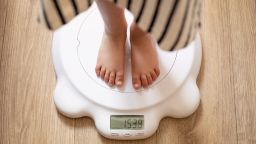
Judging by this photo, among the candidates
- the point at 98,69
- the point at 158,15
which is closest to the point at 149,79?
the point at 98,69

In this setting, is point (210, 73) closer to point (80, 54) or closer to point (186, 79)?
point (186, 79)

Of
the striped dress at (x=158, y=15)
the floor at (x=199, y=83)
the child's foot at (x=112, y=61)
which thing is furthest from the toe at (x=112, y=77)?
the striped dress at (x=158, y=15)

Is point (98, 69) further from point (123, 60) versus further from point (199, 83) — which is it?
point (199, 83)

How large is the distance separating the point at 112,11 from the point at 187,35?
0.74ft

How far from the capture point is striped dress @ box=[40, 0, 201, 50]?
581 mm

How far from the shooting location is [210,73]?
101cm

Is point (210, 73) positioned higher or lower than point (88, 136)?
higher

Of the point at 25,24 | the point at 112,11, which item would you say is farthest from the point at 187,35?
the point at 25,24

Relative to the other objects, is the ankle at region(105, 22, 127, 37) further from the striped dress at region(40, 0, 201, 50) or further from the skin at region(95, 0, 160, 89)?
the striped dress at region(40, 0, 201, 50)

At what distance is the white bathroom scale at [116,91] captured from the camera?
3.01ft

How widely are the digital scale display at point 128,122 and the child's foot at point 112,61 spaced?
0.27 ft

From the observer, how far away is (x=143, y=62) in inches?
36.4

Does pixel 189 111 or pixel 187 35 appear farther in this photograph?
pixel 189 111

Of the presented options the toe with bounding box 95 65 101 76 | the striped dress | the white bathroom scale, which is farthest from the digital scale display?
the striped dress
